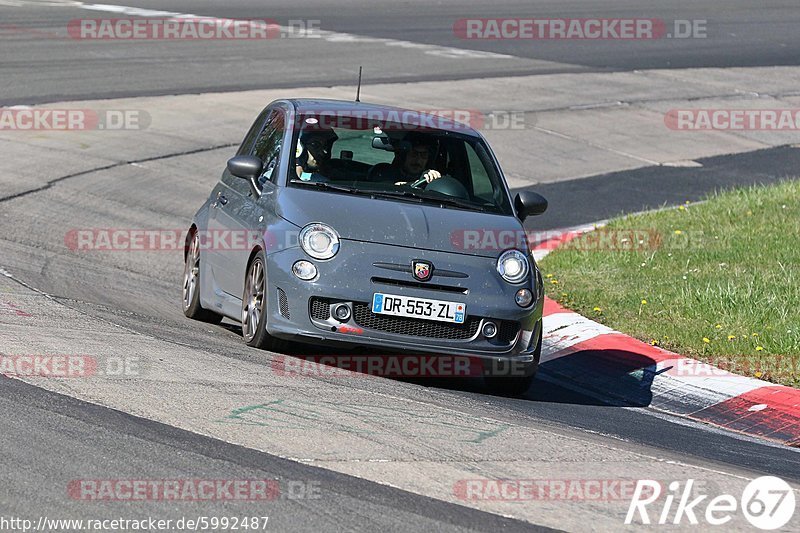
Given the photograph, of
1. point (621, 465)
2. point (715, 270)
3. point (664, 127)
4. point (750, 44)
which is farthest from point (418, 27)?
point (621, 465)

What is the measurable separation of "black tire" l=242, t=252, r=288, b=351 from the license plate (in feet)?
2.29

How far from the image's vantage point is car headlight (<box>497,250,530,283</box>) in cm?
825

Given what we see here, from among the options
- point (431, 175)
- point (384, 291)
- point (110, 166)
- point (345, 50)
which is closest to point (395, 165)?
point (431, 175)

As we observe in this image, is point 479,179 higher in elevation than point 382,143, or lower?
lower

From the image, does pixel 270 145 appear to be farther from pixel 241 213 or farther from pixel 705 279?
pixel 705 279

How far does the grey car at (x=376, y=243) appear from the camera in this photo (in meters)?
7.97

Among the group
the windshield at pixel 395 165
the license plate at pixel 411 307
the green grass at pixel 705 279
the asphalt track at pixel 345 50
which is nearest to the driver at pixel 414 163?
the windshield at pixel 395 165

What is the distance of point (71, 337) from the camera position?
763 centimetres

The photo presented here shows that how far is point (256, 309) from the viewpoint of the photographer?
8.45 meters

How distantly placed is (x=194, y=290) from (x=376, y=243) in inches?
91.1

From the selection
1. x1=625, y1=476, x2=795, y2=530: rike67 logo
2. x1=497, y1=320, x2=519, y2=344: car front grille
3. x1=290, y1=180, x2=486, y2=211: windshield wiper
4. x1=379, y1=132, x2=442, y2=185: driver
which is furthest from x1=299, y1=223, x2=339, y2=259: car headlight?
x1=625, y1=476, x2=795, y2=530: rike67 logo

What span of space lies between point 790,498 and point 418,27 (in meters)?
24.0

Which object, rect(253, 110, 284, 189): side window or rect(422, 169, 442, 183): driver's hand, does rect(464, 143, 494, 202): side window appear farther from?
rect(253, 110, 284, 189): side window

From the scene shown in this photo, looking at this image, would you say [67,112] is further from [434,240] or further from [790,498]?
[790,498]
